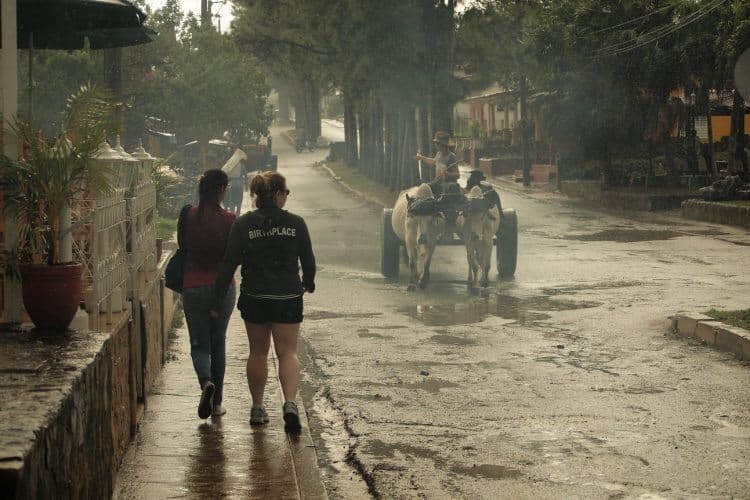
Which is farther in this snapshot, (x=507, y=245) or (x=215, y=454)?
(x=507, y=245)

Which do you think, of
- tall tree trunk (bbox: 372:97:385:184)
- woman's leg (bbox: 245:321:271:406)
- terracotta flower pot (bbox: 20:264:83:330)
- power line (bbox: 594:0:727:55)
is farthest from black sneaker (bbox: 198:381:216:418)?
tall tree trunk (bbox: 372:97:385:184)

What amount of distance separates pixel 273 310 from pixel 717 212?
21637 millimetres

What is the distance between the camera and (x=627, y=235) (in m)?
25.9

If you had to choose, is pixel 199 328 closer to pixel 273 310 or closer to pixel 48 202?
pixel 273 310

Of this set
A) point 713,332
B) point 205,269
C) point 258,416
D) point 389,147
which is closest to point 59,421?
point 258,416

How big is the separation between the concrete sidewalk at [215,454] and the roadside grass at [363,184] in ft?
92.6

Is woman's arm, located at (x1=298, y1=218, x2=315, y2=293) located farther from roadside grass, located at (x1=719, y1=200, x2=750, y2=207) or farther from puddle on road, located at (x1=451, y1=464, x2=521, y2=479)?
roadside grass, located at (x1=719, y1=200, x2=750, y2=207)

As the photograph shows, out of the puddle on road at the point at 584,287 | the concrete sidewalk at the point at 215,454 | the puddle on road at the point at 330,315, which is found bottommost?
the concrete sidewalk at the point at 215,454

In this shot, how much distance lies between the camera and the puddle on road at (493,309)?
14508 mm

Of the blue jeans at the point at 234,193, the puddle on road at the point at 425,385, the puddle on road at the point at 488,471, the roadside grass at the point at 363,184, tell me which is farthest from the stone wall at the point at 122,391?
the roadside grass at the point at 363,184

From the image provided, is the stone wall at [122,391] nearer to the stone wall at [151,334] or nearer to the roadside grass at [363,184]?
the stone wall at [151,334]

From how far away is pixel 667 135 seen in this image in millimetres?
40094

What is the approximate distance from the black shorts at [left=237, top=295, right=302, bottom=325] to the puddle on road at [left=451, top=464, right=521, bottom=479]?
62.4 inches

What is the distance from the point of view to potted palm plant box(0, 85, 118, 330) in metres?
6.89
